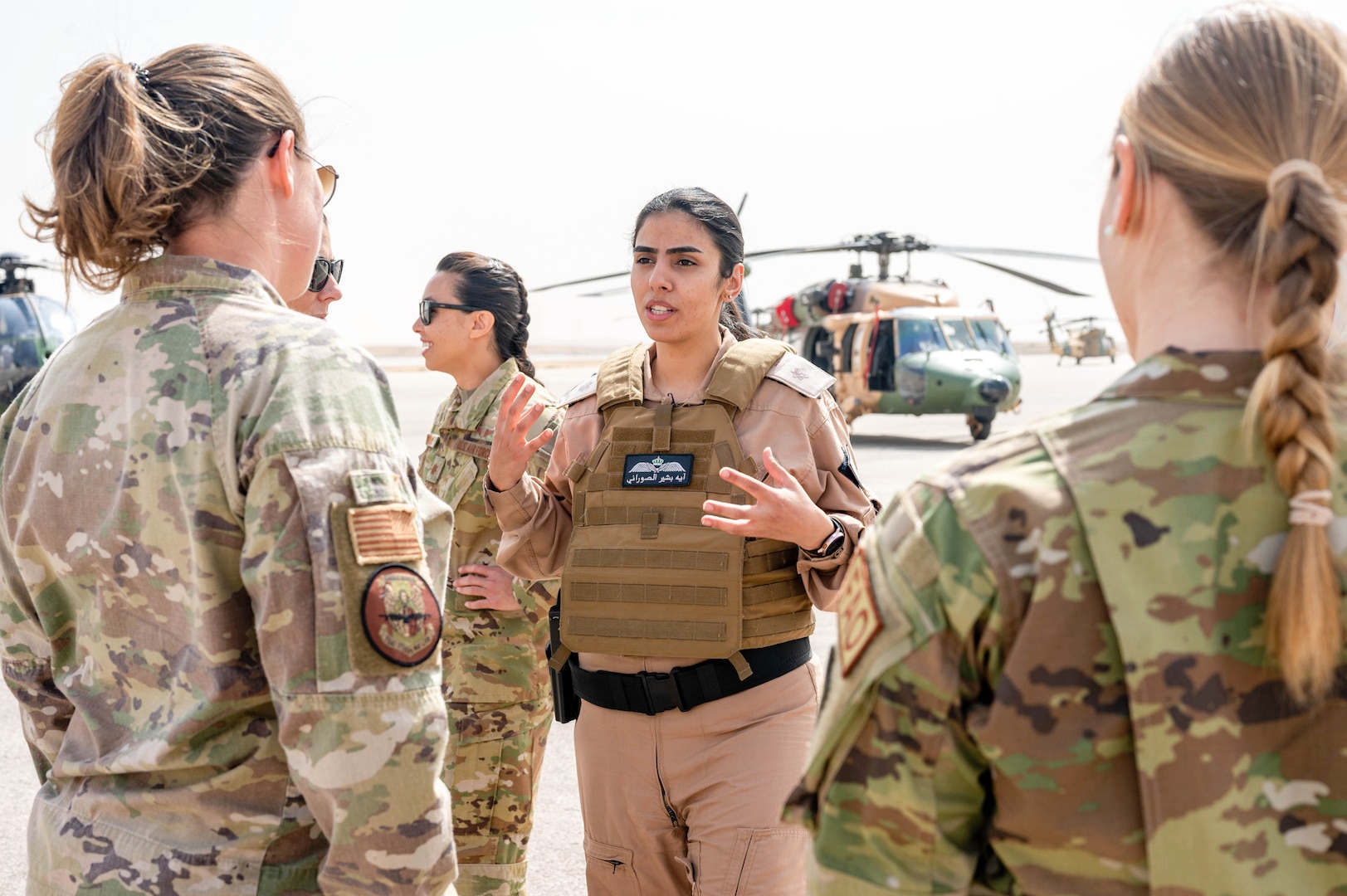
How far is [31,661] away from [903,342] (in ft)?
51.6

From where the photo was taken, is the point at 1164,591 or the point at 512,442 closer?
the point at 1164,591

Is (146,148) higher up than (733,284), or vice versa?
(146,148)

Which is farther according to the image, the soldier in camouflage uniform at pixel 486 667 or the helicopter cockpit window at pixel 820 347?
the helicopter cockpit window at pixel 820 347

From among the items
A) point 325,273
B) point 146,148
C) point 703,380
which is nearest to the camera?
point 146,148

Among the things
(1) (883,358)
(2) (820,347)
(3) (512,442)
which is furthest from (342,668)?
(2) (820,347)

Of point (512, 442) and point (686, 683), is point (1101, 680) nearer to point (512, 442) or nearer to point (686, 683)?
point (686, 683)

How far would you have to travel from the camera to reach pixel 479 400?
3762 millimetres

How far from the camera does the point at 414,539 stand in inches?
59.8

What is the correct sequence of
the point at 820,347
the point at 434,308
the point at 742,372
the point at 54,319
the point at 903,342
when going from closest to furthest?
the point at 742,372, the point at 434,308, the point at 54,319, the point at 903,342, the point at 820,347

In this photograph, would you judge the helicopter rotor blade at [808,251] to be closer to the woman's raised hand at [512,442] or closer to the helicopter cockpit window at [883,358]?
the helicopter cockpit window at [883,358]

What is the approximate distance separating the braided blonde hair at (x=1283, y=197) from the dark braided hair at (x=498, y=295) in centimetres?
290

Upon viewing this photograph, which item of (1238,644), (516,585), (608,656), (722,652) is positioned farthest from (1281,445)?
(516,585)

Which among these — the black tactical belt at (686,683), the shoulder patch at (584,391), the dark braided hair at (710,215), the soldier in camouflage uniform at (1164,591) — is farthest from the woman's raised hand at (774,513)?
the soldier in camouflage uniform at (1164,591)

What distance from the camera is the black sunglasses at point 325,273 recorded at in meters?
3.17
